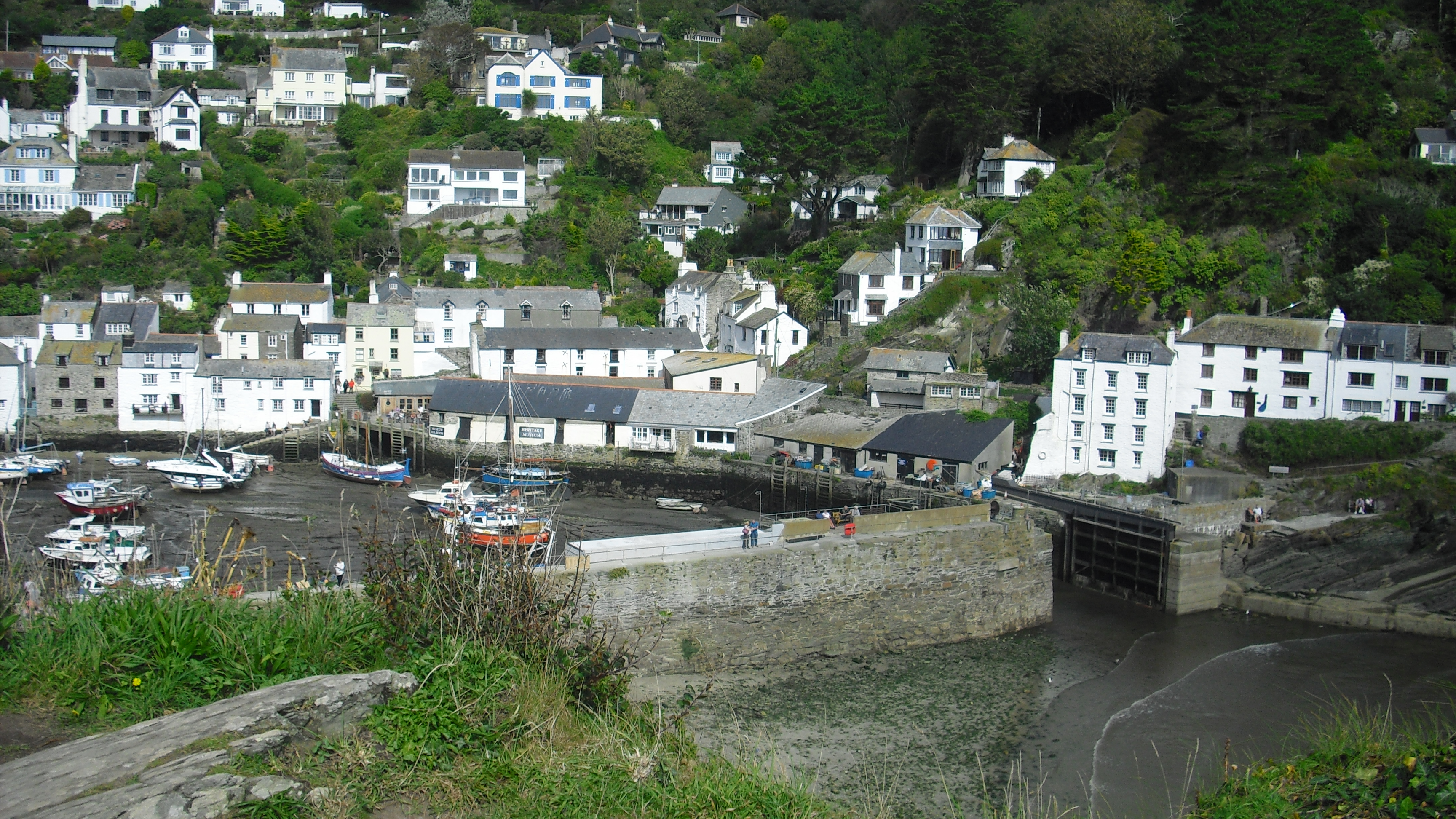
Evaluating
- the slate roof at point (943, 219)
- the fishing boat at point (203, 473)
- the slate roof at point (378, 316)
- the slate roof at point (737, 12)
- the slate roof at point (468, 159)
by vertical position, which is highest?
the slate roof at point (737, 12)

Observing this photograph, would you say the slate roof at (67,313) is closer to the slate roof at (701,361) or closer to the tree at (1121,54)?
the slate roof at (701,361)

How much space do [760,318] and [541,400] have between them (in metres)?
8.14

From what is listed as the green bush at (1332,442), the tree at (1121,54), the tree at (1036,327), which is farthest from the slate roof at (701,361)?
the tree at (1121,54)

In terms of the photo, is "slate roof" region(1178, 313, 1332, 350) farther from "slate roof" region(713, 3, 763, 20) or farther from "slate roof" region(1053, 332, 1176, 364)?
"slate roof" region(713, 3, 763, 20)

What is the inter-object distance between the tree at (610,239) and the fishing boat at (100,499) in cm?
2168

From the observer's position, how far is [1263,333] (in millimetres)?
28453

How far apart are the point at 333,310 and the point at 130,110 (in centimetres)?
2242

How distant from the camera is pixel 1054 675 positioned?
698 inches

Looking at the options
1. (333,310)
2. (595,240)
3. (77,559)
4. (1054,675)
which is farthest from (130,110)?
(1054,675)

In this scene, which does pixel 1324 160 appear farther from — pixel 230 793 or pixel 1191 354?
pixel 230 793

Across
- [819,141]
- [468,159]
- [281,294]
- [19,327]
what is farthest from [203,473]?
[468,159]

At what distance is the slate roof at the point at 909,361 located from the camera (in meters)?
32.6

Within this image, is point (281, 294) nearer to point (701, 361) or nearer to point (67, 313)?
point (67, 313)

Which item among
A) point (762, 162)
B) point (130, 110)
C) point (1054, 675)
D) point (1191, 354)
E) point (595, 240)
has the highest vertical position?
point (130, 110)
